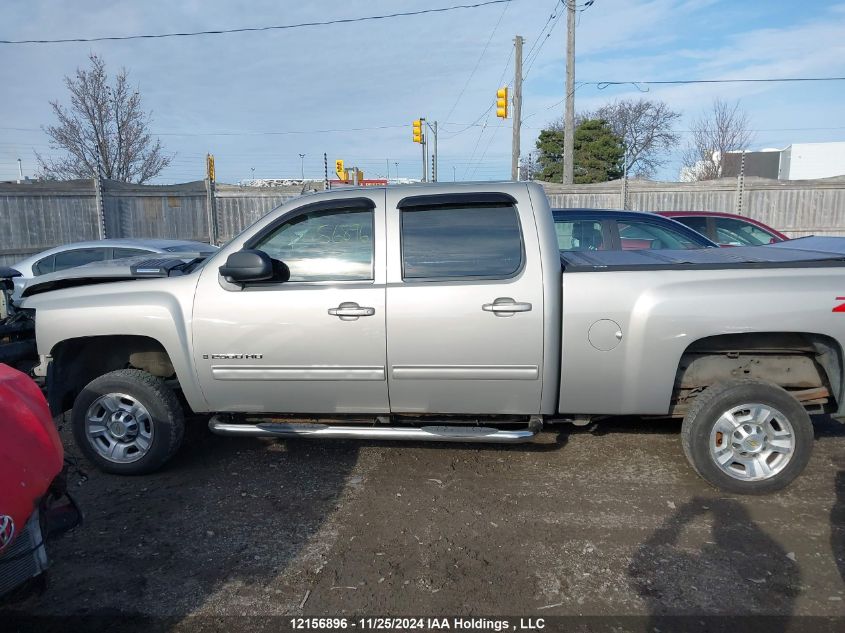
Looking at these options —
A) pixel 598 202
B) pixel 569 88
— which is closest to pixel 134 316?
pixel 598 202

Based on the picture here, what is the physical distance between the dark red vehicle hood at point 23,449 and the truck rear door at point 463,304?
2.00 m

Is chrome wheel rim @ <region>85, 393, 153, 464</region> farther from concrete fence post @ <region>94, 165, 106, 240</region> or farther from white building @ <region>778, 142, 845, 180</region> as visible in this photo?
white building @ <region>778, 142, 845, 180</region>

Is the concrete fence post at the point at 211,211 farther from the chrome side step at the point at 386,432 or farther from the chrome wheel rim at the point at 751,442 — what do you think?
the chrome wheel rim at the point at 751,442

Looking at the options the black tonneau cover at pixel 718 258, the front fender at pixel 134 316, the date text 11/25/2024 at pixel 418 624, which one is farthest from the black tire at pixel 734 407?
the front fender at pixel 134 316

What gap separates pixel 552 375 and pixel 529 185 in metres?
1.29

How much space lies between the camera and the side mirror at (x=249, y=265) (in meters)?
3.99

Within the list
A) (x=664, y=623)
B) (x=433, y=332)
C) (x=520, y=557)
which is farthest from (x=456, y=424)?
(x=664, y=623)

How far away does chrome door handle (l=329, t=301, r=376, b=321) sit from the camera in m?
4.05

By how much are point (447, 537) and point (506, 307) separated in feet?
4.66

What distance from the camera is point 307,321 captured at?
4121mm

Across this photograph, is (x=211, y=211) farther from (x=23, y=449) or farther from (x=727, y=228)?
(x=23, y=449)

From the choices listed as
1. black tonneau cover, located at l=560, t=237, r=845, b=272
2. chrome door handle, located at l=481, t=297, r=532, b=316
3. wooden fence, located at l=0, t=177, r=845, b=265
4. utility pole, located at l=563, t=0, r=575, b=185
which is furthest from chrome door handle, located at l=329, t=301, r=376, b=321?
utility pole, located at l=563, t=0, r=575, b=185

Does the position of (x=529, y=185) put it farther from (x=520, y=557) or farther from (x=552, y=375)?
(x=520, y=557)

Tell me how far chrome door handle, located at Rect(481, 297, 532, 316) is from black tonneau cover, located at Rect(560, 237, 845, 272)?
0.40 metres
